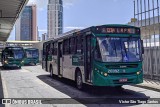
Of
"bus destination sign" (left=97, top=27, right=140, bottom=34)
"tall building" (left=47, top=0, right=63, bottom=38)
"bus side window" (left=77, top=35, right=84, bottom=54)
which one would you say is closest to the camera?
"bus destination sign" (left=97, top=27, right=140, bottom=34)

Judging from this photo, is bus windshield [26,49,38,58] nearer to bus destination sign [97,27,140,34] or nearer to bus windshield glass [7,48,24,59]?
bus windshield glass [7,48,24,59]

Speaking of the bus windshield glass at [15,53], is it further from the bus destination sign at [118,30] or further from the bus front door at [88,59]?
the bus destination sign at [118,30]

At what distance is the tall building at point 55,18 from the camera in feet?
405

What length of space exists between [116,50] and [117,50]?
0.16 ft

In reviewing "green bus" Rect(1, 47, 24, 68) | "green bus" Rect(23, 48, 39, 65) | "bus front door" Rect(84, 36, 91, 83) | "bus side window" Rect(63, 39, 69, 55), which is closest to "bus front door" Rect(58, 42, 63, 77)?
"bus side window" Rect(63, 39, 69, 55)

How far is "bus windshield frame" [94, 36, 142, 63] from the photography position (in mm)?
11930

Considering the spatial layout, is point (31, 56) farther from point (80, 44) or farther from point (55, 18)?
point (55, 18)

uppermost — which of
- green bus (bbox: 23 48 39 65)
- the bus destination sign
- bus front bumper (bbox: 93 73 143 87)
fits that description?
the bus destination sign

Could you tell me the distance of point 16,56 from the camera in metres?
33.8

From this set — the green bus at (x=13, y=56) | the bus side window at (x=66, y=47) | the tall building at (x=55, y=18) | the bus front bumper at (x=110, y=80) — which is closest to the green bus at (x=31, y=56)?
the green bus at (x=13, y=56)

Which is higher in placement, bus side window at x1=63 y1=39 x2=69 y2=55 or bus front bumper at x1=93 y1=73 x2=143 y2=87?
bus side window at x1=63 y1=39 x2=69 y2=55

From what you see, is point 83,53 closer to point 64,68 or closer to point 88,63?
point 88,63

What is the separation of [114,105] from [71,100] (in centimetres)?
194

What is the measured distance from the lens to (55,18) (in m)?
135
